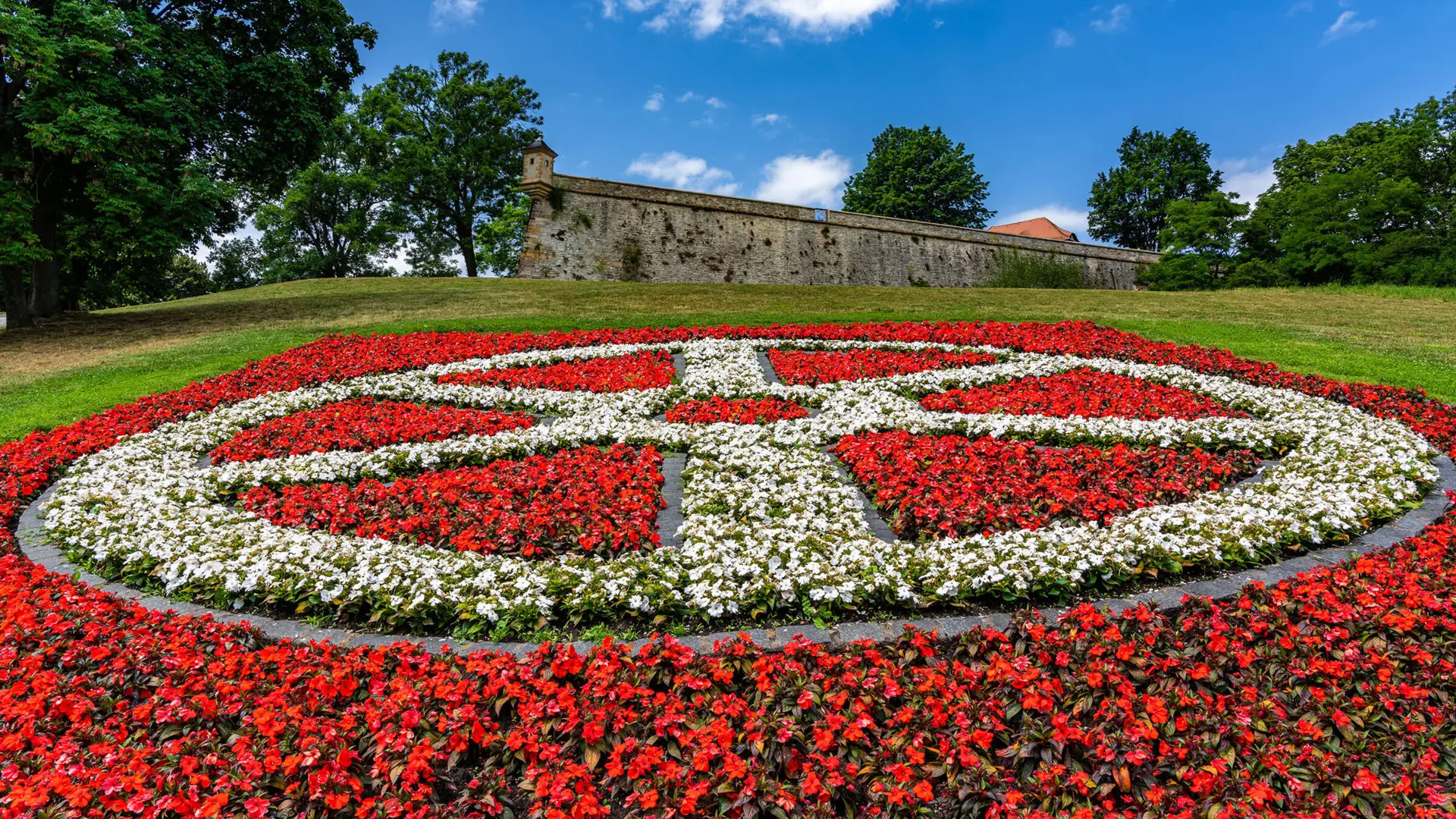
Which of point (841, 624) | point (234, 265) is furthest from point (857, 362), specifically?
point (234, 265)

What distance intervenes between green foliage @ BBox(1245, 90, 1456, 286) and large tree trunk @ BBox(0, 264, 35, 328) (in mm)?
45522

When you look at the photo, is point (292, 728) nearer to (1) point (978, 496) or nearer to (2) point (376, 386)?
(1) point (978, 496)

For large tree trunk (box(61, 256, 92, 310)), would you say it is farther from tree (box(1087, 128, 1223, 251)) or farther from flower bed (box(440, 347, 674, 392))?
tree (box(1087, 128, 1223, 251))

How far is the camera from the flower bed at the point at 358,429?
20.2 ft

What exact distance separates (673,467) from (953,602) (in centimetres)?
280

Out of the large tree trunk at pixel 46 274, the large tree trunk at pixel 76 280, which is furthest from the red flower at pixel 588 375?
the large tree trunk at pixel 76 280

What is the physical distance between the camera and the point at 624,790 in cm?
238

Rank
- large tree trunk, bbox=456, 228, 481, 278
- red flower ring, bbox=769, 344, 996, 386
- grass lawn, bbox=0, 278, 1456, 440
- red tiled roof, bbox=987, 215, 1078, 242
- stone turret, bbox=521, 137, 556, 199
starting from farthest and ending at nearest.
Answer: red tiled roof, bbox=987, 215, 1078, 242 → large tree trunk, bbox=456, 228, 481, 278 → stone turret, bbox=521, 137, 556, 199 → grass lawn, bbox=0, 278, 1456, 440 → red flower ring, bbox=769, 344, 996, 386

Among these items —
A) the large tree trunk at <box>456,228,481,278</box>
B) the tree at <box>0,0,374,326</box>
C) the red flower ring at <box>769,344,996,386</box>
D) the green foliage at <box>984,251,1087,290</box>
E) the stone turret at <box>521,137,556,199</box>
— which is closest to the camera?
the red flower ring at <box>769,344,996,386</box>

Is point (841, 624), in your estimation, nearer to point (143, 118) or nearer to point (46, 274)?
point (143, 118)

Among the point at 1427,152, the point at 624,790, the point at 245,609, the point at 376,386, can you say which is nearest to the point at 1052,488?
the point at 624,790

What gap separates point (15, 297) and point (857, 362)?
18.9 metres

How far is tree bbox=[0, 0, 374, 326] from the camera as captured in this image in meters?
12.5

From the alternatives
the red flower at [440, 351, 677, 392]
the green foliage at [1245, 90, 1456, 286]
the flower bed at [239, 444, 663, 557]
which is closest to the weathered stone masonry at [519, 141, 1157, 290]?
the green foliage at [1245, 90, 1456, 286]
